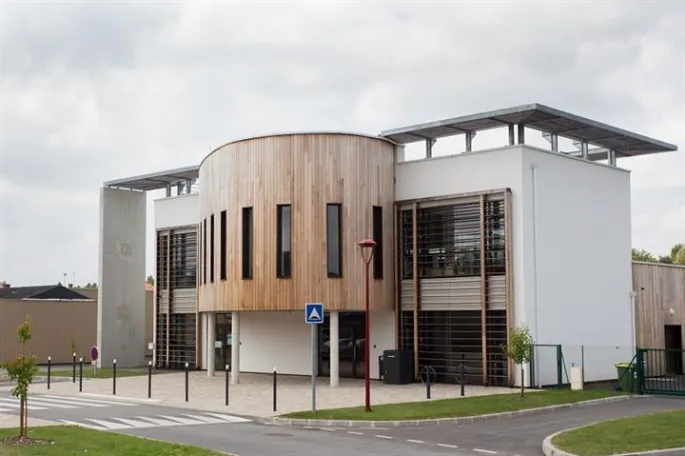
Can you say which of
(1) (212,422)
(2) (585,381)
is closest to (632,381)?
(2) (585,381)

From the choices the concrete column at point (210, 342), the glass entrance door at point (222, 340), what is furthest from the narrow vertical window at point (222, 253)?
the glass entrance door at point (222, 340)

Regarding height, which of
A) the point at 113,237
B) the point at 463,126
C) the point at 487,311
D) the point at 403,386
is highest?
the point at 463,126

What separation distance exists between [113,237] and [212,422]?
25.5 meters

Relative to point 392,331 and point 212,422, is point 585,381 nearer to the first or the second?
point 392,331

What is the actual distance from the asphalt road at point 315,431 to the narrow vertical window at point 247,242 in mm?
7205

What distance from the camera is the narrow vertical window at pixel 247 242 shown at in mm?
30694

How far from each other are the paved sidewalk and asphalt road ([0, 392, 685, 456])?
4.16ft

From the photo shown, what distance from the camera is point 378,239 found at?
31062 mm

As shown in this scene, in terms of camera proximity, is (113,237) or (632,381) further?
(113,237)

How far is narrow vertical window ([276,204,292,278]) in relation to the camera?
29.8 meters

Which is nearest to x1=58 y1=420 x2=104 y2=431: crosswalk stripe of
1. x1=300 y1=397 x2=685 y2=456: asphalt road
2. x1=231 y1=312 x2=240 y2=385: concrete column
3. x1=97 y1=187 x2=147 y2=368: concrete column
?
x1=300 y1=397 x2=685 y2=456: asphalt road

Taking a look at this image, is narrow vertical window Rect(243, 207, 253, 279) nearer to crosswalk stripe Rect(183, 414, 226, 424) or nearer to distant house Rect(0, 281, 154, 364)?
crosswalk stripe Rect(183, 414, 226, 424)

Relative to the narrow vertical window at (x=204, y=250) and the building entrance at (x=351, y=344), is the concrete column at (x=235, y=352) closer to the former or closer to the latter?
the narrow vertical window at (x=204, y=250)

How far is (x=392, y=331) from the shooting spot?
31734 millimetres
